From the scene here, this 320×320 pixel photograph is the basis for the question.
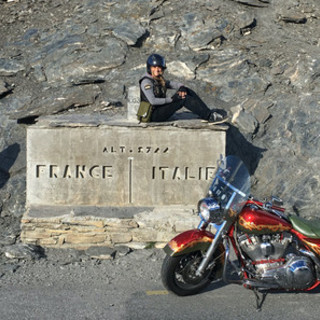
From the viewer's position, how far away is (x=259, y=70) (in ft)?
36.9

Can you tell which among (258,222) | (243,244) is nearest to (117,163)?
(243,244)

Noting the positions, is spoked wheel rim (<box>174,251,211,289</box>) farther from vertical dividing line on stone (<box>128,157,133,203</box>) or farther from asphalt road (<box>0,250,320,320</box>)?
vertical dividing line on stone (<box>128,157,133,203</box>)

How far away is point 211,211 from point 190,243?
0.37m

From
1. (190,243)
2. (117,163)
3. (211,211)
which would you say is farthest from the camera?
(117,163)

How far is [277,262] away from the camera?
5176mm

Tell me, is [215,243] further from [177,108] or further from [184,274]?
[177,108]

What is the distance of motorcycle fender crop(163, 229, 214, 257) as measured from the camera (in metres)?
5.05

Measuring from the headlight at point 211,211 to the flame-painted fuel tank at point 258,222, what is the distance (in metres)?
0.21

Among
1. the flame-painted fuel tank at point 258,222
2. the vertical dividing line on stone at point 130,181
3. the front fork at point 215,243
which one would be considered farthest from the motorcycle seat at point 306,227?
the vertical dividing line on stone at point 130,181

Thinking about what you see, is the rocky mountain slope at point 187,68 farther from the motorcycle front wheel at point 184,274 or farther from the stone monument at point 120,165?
the motorcycle front wheel at point 184,274

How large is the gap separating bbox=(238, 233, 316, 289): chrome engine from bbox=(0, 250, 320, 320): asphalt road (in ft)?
0.88

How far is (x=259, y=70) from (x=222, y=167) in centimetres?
657

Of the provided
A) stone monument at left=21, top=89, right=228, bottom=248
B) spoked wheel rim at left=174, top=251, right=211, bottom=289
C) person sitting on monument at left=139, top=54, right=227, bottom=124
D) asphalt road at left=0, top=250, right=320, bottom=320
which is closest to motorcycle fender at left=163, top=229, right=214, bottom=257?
spoked wheel rim at left=174, top=251, right=211, bottom=289

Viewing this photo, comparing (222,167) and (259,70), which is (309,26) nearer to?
(259,70)
